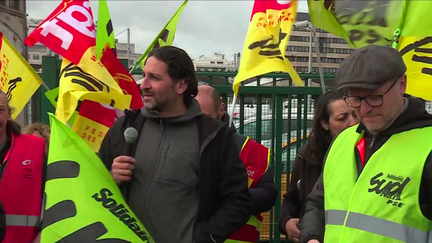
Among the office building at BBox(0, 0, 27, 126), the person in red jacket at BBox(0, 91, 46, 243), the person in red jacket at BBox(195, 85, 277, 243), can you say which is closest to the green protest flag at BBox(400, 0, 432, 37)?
the person in red jacket at BBox(195, 85, 277, 243)

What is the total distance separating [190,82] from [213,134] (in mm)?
355

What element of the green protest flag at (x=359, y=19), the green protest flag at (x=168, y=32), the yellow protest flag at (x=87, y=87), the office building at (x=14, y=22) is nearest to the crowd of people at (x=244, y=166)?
the green protest flag at (x=359, y=19)

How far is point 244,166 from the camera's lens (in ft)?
9.20

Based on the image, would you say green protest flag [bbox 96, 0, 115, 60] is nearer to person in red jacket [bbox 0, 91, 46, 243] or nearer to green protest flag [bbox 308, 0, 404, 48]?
person in red jacket [bbox 0, 91, 46, 243]

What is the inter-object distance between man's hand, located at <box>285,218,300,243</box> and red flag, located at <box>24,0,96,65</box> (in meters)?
2.37

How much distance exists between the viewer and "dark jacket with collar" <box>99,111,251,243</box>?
258 centimetres

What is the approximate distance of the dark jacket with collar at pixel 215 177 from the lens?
2.58 m

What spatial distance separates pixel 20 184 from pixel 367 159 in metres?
2.07

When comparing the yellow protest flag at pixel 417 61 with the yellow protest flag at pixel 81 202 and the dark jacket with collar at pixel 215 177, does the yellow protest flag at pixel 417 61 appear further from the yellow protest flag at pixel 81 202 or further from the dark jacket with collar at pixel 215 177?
the yellow protest flag at pixel 81 202

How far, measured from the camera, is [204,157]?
259 centimetres

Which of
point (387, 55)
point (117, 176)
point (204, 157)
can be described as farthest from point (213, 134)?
point (387, 55)

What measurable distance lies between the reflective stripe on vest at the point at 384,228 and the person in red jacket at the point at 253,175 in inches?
52.0

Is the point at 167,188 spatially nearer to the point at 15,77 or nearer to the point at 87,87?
the point at 87,87

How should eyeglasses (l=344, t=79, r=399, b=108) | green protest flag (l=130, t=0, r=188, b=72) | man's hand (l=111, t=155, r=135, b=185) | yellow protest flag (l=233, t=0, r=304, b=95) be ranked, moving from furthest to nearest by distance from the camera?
green protest flag (l=130, t=0, r=188, b=72)
yellow protest flag (l=233, t=0, r=304, b=95)
man's hand (l=111, t=155, r=135, b=185)
eyeglasses (l=344, t=79, r=399, b=108)
